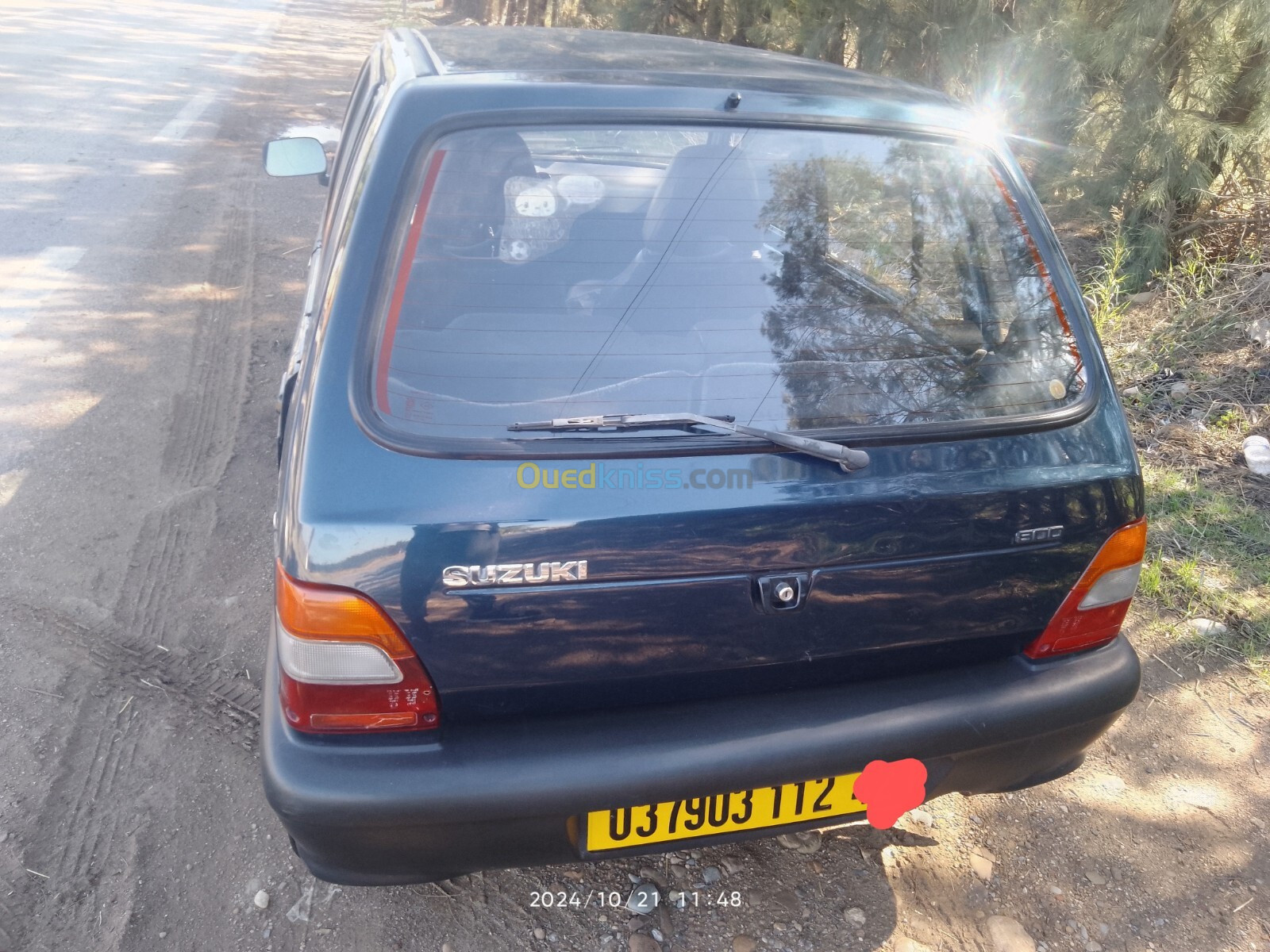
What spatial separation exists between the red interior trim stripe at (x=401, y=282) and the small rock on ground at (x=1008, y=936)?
1.86 meters

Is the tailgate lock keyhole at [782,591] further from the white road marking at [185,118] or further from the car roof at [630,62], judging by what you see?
the white road marking at [185,118]

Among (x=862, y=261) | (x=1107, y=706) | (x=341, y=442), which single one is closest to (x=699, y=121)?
(x=862, y=261)

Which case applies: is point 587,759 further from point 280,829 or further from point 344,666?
point 280,829

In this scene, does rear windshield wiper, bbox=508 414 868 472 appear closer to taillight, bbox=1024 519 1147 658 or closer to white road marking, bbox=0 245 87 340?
taillight, bbox=1024 519 1147 658

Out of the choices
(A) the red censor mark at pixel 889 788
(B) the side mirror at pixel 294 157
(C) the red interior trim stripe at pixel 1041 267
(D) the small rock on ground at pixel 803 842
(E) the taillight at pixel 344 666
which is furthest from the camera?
(B) the side mirror at pixel 294 157

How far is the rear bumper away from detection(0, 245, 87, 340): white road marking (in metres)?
4.32

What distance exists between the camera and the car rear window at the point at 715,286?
173 centimetres

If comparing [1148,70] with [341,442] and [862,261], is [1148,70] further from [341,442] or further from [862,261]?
[341,442]

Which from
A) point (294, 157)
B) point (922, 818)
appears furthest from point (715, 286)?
point (294, 157)

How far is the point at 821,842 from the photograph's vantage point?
94.0 inches

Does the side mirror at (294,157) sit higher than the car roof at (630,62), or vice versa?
the car roof at (630,62)

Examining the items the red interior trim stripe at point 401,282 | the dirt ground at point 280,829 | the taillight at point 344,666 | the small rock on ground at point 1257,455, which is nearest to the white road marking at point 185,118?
the dirt ground at point 280,829

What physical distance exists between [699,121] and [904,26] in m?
4.86

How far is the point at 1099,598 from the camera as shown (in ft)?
6.46
